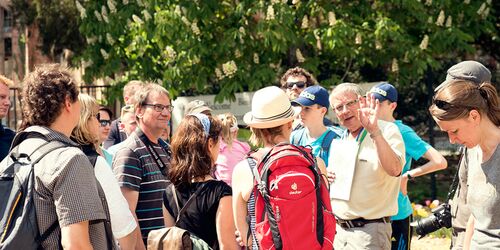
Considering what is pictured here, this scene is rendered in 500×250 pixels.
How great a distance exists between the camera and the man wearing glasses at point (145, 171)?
5.13 metres

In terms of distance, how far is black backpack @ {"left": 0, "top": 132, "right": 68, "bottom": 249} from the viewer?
11.2 feet

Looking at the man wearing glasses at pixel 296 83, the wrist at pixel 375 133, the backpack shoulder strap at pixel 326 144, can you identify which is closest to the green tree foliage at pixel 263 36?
the man wearing glasses at pixel 296 83

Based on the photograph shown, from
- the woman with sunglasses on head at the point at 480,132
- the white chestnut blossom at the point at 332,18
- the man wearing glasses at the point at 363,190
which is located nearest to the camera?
the woman with sunglasses on head at the point at 480,132

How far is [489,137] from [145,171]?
219cm

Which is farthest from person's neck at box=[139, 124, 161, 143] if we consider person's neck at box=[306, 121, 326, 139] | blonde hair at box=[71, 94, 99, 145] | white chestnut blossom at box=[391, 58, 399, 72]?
white chestnut blossom at box=[391, 58, 399, 72]

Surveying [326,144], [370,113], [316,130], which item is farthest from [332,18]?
[370,113]

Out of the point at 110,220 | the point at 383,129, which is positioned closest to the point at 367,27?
the point at 383,129

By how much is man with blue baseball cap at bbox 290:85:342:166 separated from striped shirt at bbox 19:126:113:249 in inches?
117

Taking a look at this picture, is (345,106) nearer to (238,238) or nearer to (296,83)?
(296,83)

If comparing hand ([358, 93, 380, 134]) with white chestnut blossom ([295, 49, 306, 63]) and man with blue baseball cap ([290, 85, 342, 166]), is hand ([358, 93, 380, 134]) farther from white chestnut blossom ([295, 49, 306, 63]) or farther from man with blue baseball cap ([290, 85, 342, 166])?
white chestnut blossom ([295, 49, 306, 63])

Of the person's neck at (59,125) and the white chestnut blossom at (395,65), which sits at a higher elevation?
the person's neck at (59,125)

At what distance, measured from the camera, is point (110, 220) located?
3.81 metres

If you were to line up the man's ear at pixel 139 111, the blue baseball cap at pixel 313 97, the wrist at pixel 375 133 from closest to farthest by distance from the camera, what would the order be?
the wrist at pixel 375 133, the man's ear at pixel 139 111, the blue baseball cap at pixel 313 97

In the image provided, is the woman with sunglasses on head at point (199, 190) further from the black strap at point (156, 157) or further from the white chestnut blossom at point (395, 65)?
the white chestnut blossom at point (395, 65)
